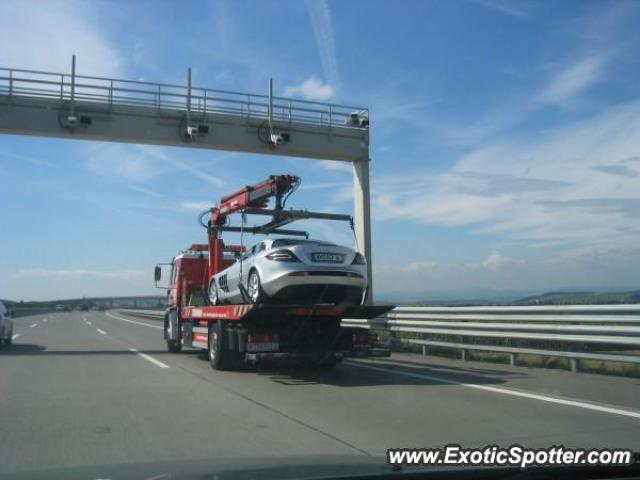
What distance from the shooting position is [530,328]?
12.5 metres

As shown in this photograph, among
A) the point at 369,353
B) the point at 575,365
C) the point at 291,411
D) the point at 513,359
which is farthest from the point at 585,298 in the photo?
the point at 291,411

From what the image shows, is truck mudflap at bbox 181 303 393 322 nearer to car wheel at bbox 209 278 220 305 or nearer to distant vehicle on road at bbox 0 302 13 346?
car wheel at bbox 209 278 220 305

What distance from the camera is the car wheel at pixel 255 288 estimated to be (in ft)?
38.1

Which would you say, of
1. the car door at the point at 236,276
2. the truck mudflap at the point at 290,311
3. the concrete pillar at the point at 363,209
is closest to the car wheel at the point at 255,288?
the truck mudflap at the point at 290,311

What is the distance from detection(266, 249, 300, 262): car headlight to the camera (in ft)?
36.9

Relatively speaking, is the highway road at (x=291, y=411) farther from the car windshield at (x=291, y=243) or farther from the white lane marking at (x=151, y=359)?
the car windshield at (x=291, y=243)

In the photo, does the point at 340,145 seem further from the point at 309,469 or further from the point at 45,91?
the point at 309,469

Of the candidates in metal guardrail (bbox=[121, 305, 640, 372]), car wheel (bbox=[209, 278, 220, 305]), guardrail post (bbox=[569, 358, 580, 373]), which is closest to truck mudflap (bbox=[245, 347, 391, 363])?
metal guardrail (bbox=[121, 305, 640, 372])

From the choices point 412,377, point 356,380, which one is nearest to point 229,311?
point 356,380

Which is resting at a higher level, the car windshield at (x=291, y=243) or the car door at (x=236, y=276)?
the car windshield at (x=291, y=243)

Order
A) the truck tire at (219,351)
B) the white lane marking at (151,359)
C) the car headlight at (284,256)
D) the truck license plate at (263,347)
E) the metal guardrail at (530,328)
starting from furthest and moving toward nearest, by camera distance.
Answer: the white lane marking at (151,359) < the truck tire at (219,351) < the truck license plate at (263,347) < the car headlight at (284,256) < the metal guardrail at (530,328)

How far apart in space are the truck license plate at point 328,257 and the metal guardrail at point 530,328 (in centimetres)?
397

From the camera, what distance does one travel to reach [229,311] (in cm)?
1232

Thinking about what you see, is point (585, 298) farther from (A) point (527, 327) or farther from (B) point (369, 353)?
(B) point (369, 353)
